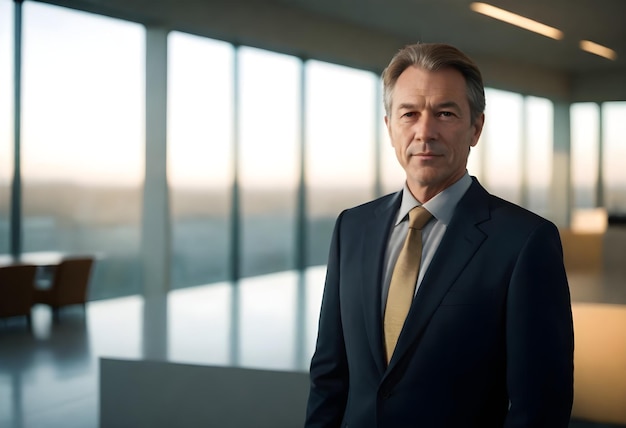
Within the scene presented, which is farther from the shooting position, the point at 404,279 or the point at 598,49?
the point at 598,49

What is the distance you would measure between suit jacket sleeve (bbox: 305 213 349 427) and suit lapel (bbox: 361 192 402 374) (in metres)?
0.12

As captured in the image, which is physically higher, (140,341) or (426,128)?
(426,128)

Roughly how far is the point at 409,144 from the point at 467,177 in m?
0.17

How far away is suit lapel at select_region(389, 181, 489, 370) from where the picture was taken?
153 centimetres

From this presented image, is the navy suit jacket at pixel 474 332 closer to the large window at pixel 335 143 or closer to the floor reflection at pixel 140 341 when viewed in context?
the floor reflection at pixel 140 341

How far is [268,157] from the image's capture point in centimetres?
1268

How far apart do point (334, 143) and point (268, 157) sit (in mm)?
1502

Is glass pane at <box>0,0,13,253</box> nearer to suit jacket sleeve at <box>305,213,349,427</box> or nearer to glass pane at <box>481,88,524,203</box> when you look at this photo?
suit jacket sleeve at <box>305,213,349,427</box>

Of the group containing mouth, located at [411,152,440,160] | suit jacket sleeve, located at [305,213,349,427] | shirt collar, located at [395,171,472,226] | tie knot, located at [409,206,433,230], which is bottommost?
suit jacket sleeve, located at [305,213,349,427]

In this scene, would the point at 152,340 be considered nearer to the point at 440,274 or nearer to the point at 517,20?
the point at 440,274

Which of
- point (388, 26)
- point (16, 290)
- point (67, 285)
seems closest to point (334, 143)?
point (388, 26)

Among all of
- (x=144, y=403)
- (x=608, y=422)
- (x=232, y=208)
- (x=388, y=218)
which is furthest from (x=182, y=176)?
(x=388, y=218)

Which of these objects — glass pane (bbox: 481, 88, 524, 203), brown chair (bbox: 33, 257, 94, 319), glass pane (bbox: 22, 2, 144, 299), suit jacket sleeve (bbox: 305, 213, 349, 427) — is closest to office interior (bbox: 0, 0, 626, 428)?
glass pane (bbox: 22, 2, 144, 299)

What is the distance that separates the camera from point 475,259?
1.53m
